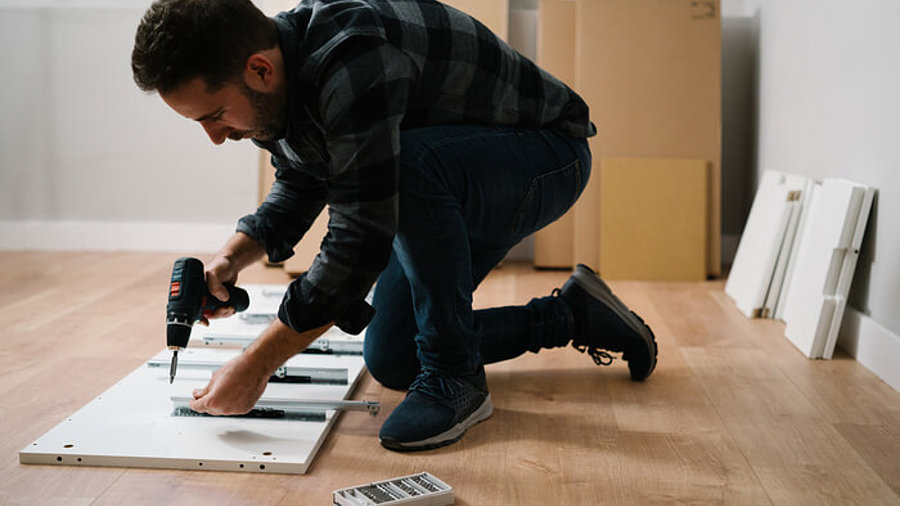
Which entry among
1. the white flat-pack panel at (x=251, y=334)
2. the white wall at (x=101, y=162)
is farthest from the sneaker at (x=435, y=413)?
the white wall at (x=101, y=162)

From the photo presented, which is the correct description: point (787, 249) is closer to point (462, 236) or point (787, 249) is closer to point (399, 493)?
point (462, 236)

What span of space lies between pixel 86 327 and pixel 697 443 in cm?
172

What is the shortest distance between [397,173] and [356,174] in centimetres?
7

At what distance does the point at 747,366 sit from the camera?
7.05 feet

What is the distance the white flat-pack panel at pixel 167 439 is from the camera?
4.85ft

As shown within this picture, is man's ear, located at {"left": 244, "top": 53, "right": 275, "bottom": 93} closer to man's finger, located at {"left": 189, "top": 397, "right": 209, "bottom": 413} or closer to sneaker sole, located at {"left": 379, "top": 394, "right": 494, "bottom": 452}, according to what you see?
man's finger, located at {"left": 189, "top": 397, "right": 209, "bottom": 413}

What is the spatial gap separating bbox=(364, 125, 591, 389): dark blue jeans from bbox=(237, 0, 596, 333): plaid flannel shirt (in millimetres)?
100

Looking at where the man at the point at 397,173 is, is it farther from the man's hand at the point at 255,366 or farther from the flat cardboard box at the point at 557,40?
the flat cardboard box at the point at 557,40

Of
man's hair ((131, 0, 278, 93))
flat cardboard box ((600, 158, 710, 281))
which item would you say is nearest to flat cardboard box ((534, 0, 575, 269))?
flat cardboard box ((600, 158, 710, 281))

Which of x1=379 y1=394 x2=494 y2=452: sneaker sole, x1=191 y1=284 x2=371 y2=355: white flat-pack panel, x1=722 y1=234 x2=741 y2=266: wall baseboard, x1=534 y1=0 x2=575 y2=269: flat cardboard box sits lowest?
x1=722 y1=234 x2=741 y2=266: wall baseboard

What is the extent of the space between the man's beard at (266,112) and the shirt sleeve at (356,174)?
8 centimetres

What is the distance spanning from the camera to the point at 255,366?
140 centimetres

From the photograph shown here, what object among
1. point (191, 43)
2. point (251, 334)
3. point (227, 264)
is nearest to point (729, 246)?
point (251, 334)

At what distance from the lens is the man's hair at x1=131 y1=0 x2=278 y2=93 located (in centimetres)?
123
